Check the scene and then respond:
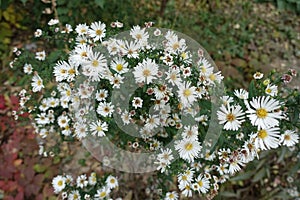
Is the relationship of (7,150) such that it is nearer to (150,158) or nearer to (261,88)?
(150,158)

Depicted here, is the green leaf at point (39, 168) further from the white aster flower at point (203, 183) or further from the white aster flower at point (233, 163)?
the white aster flower at point (233, 163)

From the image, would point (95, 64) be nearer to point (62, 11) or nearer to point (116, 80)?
point (116, 80)

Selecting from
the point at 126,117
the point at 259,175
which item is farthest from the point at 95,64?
the point at 259,175

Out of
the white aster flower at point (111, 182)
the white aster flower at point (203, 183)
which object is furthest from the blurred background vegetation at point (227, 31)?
the white aster flower at point (203, 183)

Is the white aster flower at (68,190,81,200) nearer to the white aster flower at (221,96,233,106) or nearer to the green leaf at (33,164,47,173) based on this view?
the green leaf at (33,164,47,173)

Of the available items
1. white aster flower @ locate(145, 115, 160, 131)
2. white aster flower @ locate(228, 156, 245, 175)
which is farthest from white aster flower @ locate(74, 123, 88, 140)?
white aster flower @ locate(228, 156, 245, 175)

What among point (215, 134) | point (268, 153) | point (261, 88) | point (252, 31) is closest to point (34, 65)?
point (215, 134)
